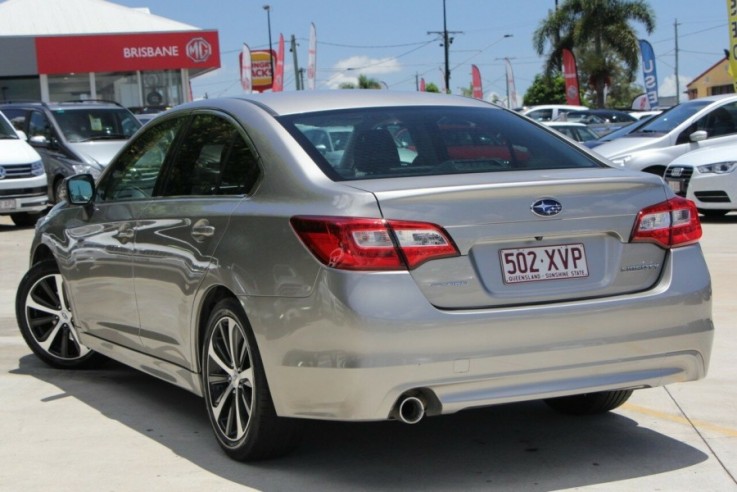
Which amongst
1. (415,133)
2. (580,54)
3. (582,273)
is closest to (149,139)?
(415,133)

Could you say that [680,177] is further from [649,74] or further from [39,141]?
[649,74]

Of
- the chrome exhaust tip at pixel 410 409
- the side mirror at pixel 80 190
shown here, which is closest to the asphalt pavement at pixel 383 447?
the chrome exhaust tip at pixel 410 409

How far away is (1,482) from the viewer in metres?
4.93

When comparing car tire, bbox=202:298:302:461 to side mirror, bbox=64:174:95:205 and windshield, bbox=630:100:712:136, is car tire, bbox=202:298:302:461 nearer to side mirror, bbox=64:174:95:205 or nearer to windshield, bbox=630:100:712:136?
side mirror, bbox=64:174:95:205

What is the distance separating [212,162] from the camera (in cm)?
550

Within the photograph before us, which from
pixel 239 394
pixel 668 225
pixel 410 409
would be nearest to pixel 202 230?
pixel 239 394

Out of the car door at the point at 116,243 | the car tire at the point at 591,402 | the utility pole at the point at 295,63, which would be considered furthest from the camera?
the utility pole at the point at 295,63

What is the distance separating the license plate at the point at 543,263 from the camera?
4.55 m

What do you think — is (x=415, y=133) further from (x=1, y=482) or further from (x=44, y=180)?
(x=44, y=180)

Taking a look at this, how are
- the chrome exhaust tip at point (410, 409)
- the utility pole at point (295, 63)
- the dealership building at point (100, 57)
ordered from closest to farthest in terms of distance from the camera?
1. the chrome exhaust tip at point (410, 409)
2. the dealership building at point (100, 57)
3. the utility pole at point (295, 63)

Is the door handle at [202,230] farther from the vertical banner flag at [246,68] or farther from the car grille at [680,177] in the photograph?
the vertical banner flag at [246,68]

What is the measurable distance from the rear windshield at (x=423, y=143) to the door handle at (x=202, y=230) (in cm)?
55

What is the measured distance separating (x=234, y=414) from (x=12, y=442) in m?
1.19

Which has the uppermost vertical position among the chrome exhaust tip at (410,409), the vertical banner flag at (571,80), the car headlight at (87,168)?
the vertical banner flag at (571,80)
